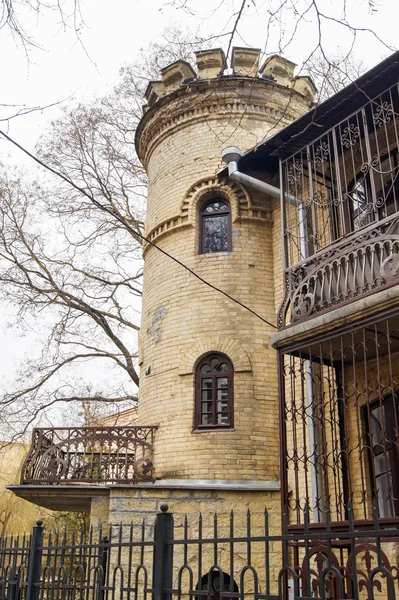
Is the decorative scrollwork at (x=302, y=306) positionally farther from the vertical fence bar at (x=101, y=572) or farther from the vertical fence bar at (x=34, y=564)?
the vertical fence bar at (x=34, y=564)

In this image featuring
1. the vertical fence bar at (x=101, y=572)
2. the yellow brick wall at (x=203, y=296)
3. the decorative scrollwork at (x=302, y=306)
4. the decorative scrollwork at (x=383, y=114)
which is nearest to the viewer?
the vertical fence bar at (x=101, y=572)

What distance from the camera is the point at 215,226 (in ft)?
33.9

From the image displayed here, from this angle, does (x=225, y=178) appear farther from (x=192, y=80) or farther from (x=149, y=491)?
(x=149, y=491)

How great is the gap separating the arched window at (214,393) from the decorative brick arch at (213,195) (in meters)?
2.52

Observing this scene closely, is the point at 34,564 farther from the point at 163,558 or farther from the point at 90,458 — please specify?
the point at 90,458

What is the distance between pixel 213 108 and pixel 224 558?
7522 millimetres

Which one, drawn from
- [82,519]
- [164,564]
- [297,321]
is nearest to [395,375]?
[297,321]

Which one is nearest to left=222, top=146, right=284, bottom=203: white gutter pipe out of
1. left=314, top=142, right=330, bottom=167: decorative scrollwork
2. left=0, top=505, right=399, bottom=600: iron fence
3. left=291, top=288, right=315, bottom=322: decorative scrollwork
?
left=314, top=142, right=330, bottom=167: decorative scrollwork

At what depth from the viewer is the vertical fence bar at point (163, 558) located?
3627 mm

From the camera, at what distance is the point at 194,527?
7.95 m

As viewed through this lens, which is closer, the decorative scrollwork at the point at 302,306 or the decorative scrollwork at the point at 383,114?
the decorative scrollwork at the point at 383,114

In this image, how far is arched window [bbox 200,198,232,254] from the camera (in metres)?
10.1

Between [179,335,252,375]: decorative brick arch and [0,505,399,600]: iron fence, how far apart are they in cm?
218

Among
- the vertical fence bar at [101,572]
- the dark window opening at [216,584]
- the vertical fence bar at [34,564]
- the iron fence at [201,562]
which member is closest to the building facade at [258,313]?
the iron fence at [201,562]
